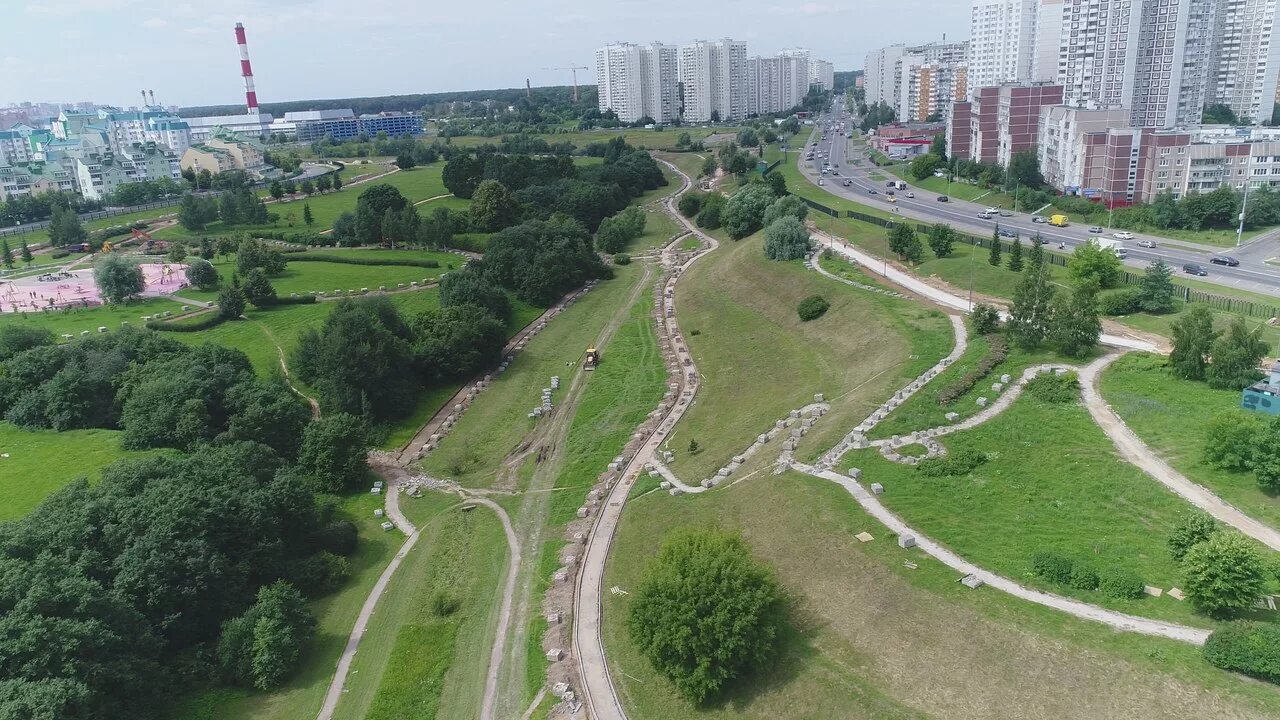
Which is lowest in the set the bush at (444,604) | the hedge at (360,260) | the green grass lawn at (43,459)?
the bush at (444,604)

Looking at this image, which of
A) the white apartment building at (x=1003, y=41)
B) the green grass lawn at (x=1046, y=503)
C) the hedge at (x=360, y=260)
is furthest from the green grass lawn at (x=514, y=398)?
the white apartment building at (x=1003, y=41)

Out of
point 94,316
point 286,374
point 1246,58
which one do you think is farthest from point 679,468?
point 1246,58

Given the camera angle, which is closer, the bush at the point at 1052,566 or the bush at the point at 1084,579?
the bush at the point at 1084,579

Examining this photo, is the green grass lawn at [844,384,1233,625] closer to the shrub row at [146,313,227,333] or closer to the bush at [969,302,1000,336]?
the bush at [969,302,1000,336]

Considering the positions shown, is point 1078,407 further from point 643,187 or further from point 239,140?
point 239,140

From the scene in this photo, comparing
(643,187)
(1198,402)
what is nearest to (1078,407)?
(1198,402)

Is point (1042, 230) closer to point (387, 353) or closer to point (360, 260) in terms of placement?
point (387, 353)

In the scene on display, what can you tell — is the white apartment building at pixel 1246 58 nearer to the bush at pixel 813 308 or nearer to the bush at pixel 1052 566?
the bush at pixel 813 308
